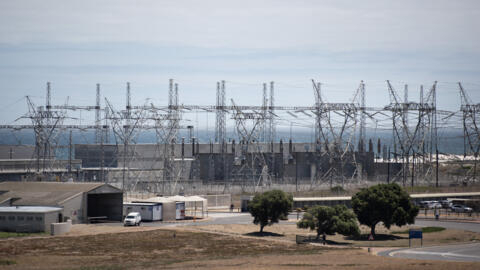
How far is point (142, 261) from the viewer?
3612 cm

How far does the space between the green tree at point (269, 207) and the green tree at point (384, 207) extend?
5.39m

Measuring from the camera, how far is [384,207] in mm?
51312

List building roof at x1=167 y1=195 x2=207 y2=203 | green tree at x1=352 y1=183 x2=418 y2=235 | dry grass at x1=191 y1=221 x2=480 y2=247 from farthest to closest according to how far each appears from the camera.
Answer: building roof at x1=167 y1=195 x2=207 y2=203 → green tree at x1=352 y1=183 x2=418 y2=235 → dry grass at x1=191 y1=221 x2=480 y2=247

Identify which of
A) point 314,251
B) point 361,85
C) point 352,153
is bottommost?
point 314,251

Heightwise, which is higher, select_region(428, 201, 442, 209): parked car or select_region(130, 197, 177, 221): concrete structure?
select_region(130, 197, 177, 221): concrete structure

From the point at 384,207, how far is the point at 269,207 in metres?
8.60

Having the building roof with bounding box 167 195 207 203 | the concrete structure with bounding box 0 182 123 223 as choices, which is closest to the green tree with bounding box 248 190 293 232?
the building roof with bounding box 167 195 207 203

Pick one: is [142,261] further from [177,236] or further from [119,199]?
[119,199]

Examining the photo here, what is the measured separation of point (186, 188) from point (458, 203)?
1215 inches

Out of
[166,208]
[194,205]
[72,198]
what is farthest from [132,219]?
[194,205]

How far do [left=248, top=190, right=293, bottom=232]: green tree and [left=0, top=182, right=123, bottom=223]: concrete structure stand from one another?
11.3m

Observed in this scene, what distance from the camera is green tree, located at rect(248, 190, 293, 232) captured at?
5225 cm

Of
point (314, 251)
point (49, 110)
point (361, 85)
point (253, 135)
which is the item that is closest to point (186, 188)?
point (253, 135)

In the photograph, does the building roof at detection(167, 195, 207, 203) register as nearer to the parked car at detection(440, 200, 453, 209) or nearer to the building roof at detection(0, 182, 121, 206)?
the building roof at detection(0, 182, 121, 206)
